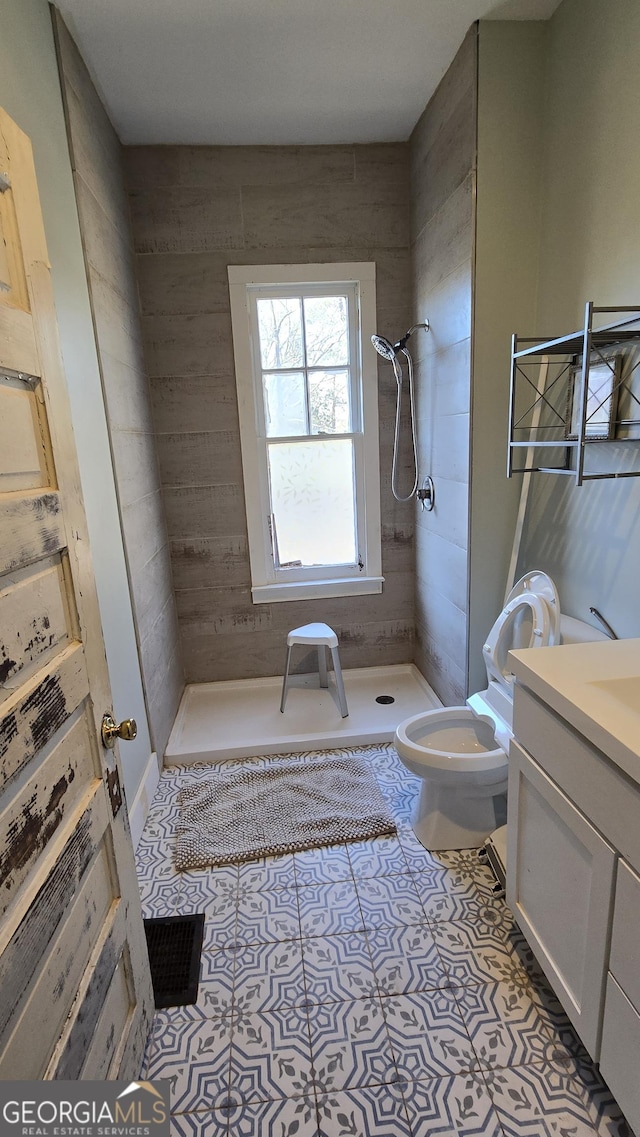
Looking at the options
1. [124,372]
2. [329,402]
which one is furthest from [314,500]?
[124,372]

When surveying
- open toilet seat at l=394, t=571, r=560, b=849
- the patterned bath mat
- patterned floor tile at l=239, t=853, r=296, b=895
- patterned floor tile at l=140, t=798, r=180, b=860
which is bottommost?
patterned floor tile at l=239, t=853, r=296, b=895

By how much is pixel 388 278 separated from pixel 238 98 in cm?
92

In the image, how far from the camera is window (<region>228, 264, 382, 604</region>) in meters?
2.58

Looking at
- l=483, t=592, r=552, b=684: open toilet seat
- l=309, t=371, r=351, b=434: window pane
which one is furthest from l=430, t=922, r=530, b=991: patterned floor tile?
l=309, t=371, r=351, b=434: window pane

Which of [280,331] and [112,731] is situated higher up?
[280,331]

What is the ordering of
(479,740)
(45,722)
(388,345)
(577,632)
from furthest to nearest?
(388,345) < (479,740) < (577,632) < (45,722)

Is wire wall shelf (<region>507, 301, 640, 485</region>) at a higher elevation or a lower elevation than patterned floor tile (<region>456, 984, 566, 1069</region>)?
higher

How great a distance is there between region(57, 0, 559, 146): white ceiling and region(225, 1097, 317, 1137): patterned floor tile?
2876 mm

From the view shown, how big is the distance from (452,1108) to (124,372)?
2.40 meters

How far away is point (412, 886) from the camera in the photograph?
168 cm

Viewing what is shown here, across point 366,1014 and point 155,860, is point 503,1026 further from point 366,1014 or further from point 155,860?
point 155,860

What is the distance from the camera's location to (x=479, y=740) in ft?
6.32

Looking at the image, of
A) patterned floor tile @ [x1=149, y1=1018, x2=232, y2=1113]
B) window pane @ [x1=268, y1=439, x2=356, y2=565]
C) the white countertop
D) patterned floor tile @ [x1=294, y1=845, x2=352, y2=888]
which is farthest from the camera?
window pane @ [x1=268, y1=439, x2=356, y2=565]

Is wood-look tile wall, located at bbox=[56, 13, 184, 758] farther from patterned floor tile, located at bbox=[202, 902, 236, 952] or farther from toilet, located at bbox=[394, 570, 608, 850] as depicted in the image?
toilet, located at bbox=[394, 570, 608, 850]
